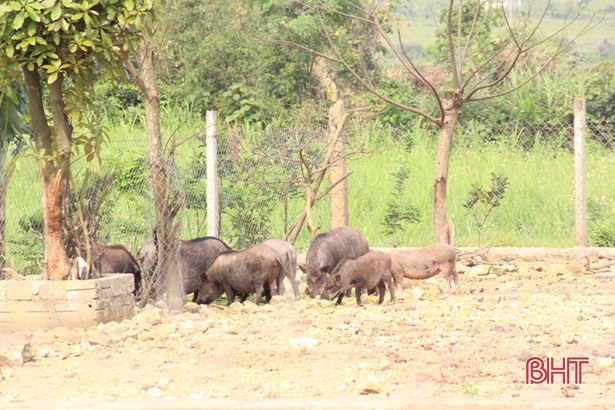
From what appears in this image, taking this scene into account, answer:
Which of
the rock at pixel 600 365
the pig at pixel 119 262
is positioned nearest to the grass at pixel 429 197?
the pig at pixel 119 262

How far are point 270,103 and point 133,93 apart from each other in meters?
3.00

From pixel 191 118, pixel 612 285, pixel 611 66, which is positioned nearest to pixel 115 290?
pixel 612 285

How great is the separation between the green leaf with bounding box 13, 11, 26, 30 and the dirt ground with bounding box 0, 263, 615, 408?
2.22 m

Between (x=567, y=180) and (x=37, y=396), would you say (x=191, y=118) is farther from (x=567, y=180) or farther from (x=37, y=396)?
(x=37, y=396)

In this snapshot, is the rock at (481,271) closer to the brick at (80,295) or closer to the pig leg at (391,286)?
the pig leg at (391,286)

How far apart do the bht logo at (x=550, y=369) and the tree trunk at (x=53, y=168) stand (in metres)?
3.63

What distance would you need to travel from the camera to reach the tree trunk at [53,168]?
7.14 metres

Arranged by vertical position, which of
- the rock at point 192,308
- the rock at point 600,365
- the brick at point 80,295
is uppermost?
the brick at point 80,295

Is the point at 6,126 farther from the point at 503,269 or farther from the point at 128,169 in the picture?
the point at 503,269

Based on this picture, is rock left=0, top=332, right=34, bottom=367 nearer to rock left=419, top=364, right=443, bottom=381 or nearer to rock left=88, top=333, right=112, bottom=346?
rock left=88, top=333, right=112, bottom=346

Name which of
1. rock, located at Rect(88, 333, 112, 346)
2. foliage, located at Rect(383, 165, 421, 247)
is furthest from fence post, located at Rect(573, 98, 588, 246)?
rock, located at Rect(88, 333, 112, 346)

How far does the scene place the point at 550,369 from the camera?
545 centimetres

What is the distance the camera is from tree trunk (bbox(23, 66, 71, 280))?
23.4 feet

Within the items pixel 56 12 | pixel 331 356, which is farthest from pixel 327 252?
pixel 56 12
